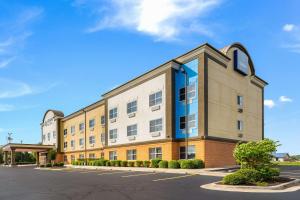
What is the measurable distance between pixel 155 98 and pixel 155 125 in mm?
3278

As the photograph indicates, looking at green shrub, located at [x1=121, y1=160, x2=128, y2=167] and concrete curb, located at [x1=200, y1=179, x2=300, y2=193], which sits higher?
concrete curb, located at [x1=200, y1=179, x2=300, y2=193]

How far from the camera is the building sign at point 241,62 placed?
39.2 m

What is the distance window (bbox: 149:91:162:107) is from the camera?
127 ft

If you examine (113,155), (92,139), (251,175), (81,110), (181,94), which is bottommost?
(113,155)

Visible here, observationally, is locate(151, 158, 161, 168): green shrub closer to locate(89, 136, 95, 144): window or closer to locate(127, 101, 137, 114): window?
locate(127, 101, 137, 114): window

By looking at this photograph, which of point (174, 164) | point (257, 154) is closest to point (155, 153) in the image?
point (174, 164)

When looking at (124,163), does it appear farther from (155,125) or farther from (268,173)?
(268,173)

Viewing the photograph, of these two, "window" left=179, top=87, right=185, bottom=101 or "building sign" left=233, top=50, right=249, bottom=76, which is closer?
"window" left=179, top=87, right=185, bottom=101

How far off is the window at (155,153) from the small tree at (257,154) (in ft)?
67.8

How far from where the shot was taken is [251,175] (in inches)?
628

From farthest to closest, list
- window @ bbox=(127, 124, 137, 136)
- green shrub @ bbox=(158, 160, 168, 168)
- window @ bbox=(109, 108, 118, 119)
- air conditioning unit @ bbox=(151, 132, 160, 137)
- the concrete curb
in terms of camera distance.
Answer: window @ bbox=(109, 108, 118, 119)
window @ bbox=(127, 124, 137, 136)
air conditioning unit @ bbox=(151, 132, 160, 137)
green shrub @ bbox=(158, 160, 168, 168)
the concrete curb

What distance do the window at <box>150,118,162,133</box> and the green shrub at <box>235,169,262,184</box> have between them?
22381 millimetres

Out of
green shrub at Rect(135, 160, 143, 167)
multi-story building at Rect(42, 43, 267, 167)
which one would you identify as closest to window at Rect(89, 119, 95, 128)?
multi-story building at Rect(42, 43, 267, 167)

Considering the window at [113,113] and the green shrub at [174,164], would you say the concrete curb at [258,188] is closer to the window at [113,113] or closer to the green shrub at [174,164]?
the green shrub at [174,164]
